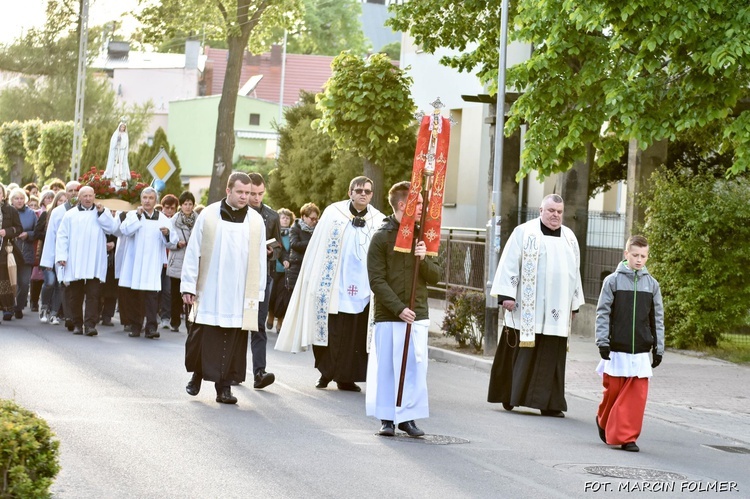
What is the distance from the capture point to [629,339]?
10.9 m

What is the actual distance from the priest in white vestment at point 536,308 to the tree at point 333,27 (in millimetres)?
75610

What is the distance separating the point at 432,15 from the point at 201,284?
47.5 ft

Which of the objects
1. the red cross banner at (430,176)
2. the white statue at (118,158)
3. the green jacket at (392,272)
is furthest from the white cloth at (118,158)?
the red cross banner at (430,176)

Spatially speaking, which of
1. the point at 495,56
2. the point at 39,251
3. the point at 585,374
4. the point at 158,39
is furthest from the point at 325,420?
the point at 158,39

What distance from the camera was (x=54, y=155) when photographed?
252 feet

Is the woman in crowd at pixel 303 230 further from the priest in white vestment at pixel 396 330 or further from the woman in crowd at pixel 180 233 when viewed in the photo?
the priest in white vestment at pixel 396 330

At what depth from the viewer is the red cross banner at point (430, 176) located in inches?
414

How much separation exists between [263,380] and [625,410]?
386 centimetres

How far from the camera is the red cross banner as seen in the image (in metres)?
10.5

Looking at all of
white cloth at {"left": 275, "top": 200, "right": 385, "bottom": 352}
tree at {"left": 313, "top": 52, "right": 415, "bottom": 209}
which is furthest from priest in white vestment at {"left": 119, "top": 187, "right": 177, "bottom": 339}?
tree at {"left": 313, "top": 52, "right": 415, "bottom": 209}

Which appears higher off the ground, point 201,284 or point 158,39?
point 158,39

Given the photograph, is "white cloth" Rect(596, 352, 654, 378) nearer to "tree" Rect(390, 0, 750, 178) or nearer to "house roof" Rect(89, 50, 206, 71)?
"tree" Rect(390, 0, 750, 178)

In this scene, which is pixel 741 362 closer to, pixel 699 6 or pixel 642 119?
pixel 642 119

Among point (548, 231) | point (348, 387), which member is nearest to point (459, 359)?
point (348, 387)
